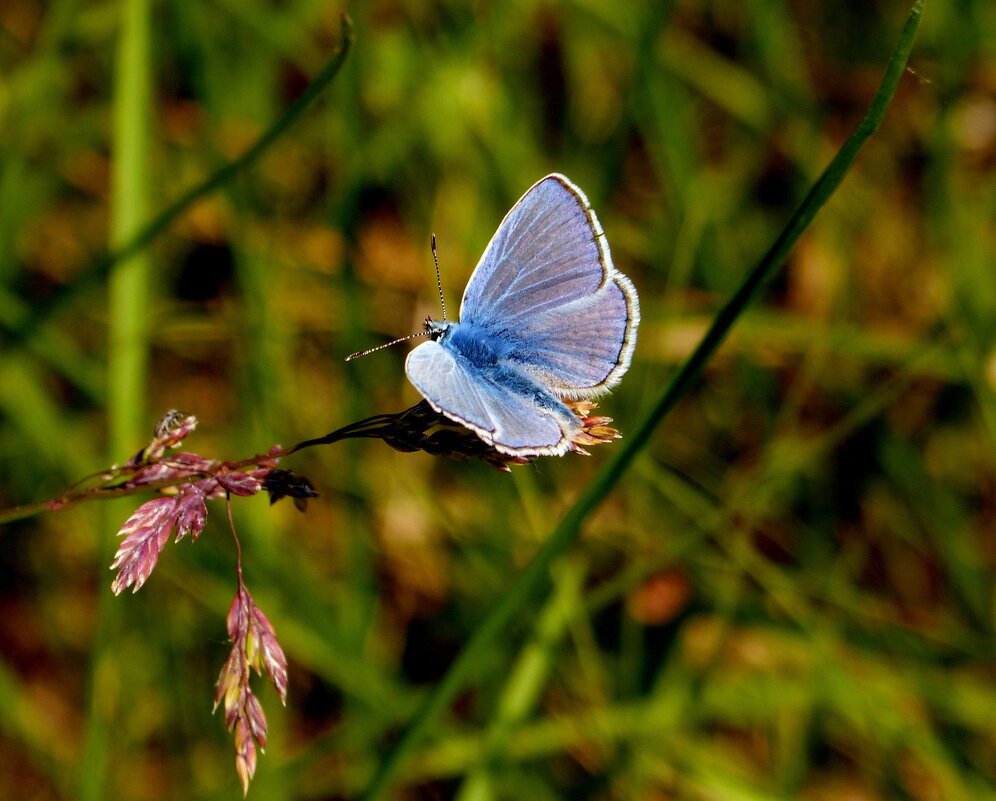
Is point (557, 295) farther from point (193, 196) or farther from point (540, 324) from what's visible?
point (193, 196)

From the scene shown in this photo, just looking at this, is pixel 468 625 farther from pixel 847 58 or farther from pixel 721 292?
pixel 847 58

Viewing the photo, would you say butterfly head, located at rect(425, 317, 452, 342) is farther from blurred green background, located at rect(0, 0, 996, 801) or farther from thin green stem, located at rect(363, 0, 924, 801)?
blurred green background, located at rect(0, 0, 996, 801)

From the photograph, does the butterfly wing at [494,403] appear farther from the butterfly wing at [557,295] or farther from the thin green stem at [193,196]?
the thin green stem at [193,196]

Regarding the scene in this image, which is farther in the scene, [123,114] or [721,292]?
[721,292]

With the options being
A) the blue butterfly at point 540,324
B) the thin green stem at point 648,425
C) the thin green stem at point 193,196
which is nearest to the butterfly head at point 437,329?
the blue butterfly at point 540,324

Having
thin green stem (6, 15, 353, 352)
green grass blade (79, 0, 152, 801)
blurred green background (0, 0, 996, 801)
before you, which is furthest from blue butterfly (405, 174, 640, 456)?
green grass blade (79, 0, 152, 801)

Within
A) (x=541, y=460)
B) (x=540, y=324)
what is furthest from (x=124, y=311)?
(x=541, y=460)

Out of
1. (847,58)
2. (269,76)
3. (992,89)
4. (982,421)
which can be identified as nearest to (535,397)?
(982,421)
